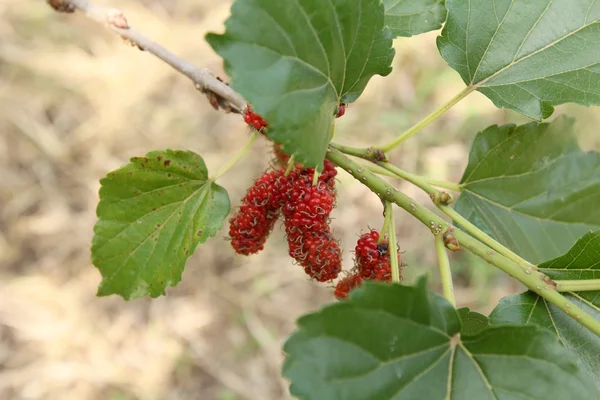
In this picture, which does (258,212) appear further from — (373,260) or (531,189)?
(531,189)

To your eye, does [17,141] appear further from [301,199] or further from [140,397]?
[301,199]

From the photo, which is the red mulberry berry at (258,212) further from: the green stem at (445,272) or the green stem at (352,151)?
the green stem at (445,272)

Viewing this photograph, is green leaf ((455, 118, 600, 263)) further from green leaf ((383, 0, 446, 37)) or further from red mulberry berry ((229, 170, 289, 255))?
red mulberry berry ((229, 170, 289, 255))

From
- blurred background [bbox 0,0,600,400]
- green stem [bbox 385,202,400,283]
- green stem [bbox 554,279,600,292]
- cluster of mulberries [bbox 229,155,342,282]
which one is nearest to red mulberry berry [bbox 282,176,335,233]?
cluster of mulberries [bbox 229,155,342,282]

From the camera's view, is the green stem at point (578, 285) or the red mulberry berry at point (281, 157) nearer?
the green stem at point (578, 285)

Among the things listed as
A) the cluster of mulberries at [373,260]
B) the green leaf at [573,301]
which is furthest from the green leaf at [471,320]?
the cluster of mulberries at [373,260]

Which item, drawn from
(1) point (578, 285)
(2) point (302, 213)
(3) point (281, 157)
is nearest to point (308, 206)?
(2) point (302, 213)

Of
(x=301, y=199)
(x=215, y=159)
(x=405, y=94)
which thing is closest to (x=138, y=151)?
(x=215, y=159)
